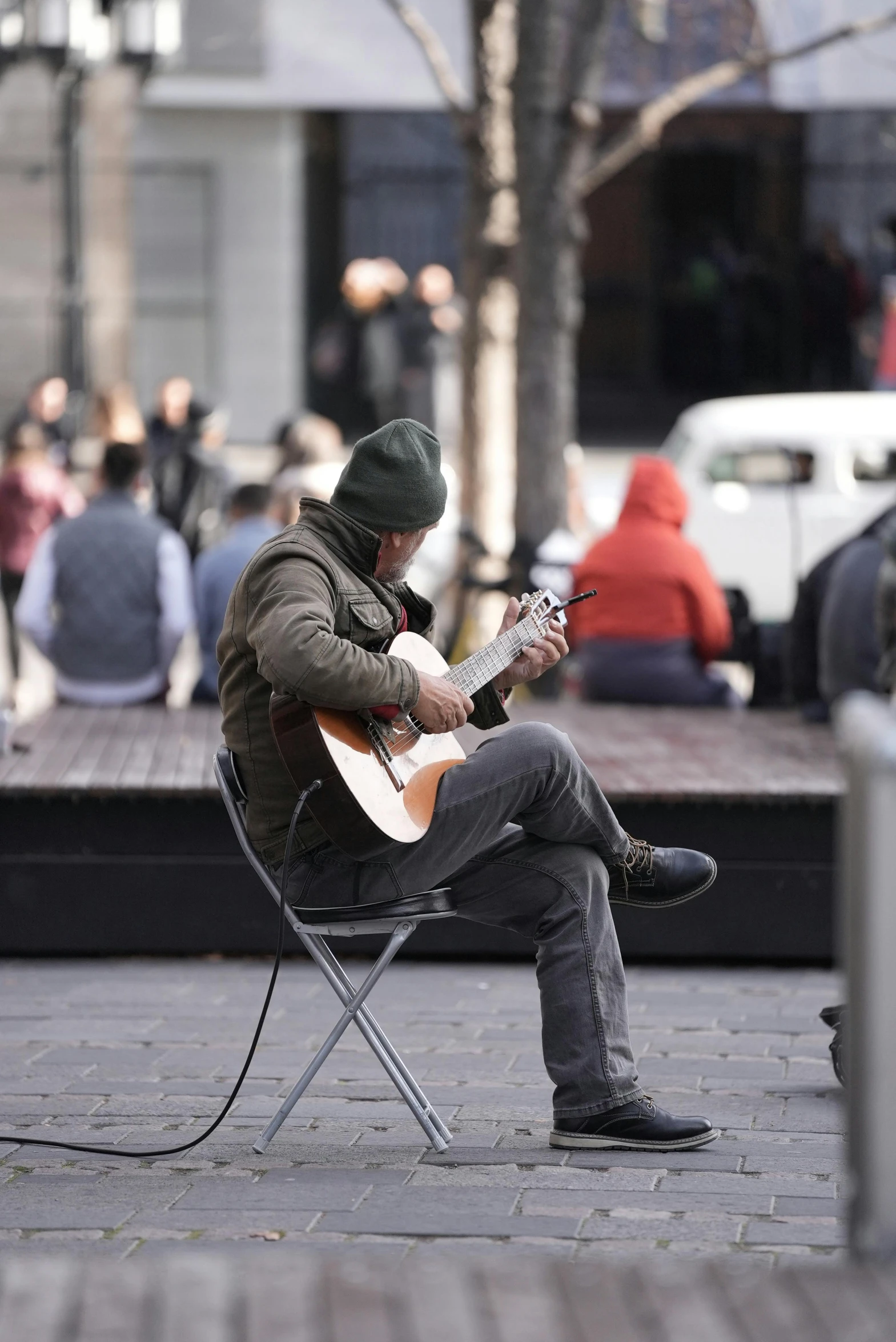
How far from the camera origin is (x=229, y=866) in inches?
246

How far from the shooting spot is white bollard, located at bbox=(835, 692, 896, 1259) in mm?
2564

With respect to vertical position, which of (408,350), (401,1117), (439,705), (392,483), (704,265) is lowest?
(401,1117)

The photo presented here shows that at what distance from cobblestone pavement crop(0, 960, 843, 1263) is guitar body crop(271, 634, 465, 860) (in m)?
0.68

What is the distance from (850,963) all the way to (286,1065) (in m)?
2.47

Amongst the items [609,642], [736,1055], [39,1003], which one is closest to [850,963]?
[736,1055]

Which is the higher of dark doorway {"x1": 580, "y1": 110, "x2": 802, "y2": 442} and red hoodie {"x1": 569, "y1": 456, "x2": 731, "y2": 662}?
dark doorway {"x1": 580, "y1": 110, "x2": 802, "y2": 442}

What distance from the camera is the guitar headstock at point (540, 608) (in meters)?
4.17

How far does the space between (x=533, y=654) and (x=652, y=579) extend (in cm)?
390

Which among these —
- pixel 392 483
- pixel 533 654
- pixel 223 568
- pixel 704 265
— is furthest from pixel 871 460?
pixel 392 483

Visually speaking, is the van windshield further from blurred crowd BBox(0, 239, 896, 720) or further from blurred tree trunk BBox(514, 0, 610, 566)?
blurred crowd BBox(0, 239, 896, 720)

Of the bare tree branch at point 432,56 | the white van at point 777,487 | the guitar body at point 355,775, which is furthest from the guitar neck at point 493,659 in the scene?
the white van at point 777,487

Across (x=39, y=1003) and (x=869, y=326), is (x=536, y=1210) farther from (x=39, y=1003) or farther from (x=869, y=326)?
(x=869, y=326)

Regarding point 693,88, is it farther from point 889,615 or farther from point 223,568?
point 889,615

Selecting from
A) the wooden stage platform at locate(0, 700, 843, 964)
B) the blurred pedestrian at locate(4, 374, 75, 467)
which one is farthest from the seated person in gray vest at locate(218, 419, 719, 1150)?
the blurred pedestrian at locate(4, 374, 75, 467)
